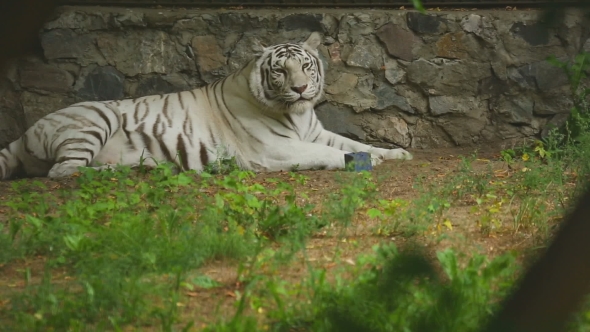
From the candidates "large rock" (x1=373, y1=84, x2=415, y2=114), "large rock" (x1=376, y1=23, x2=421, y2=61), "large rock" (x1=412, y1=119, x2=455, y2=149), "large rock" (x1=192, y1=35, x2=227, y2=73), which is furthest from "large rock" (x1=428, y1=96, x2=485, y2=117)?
"large rock" (x1=192, y1=35, x2=227, y2=73)

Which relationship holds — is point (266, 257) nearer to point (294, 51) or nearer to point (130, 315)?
point (130, 315)

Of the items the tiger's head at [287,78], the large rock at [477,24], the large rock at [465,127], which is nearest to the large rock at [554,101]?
the large rock at [465,127]

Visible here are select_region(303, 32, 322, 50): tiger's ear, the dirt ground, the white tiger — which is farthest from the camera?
select_region(303, 32, 322, 50): tiger's ear

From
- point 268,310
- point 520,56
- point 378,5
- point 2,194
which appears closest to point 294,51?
point 378,5

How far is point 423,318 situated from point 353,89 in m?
6.34

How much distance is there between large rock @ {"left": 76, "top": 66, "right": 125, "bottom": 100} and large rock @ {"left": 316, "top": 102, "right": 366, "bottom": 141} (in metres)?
1.77

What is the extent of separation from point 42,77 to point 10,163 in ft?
2.89

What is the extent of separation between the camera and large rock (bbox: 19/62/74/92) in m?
7.28

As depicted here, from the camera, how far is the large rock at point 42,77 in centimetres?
728

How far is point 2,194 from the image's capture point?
18.0 ft

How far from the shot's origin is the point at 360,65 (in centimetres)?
746

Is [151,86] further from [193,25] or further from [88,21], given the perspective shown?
[88,21]

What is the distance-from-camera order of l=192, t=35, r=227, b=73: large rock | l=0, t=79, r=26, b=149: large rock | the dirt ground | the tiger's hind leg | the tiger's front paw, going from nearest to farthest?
the dirt ground, the tiger's hind leg, the tiger's front paw, l=0, t=79, r=26, b=149: large rock, l=192, t=35, r=227, b=73: large rock

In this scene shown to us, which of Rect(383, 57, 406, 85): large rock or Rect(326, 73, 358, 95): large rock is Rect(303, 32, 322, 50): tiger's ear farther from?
Rect(383, 57, 406, 85): large rock
